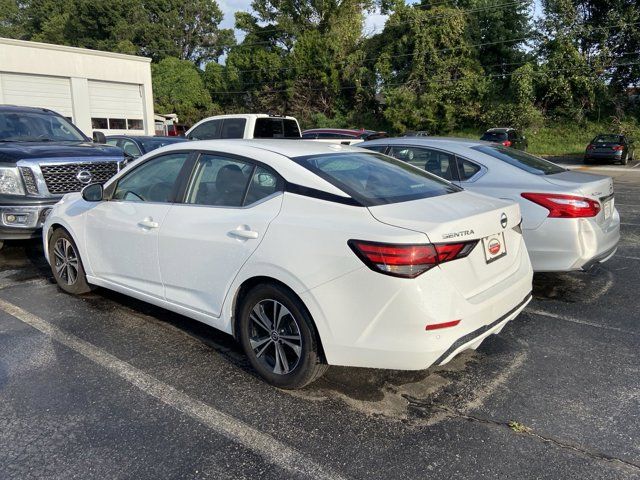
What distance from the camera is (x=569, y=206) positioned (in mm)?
4699

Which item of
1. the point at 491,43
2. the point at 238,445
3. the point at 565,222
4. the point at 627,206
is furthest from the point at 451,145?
the point at 491,43

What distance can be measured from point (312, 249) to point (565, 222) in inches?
112

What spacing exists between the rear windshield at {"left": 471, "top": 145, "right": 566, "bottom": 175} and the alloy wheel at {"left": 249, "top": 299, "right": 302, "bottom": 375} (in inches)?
130

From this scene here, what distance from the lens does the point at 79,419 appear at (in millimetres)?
3025

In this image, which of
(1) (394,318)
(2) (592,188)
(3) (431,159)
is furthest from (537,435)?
(3) (431,159)

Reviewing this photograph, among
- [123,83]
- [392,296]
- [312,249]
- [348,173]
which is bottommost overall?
[392,296]

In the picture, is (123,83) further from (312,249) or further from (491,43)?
(312,249)

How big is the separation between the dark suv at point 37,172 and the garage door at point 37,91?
20.5 metres

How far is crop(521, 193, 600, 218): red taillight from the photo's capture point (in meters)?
4.69

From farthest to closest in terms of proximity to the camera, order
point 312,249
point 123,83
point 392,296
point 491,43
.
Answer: point 491,43 < point 123,83 < point 312,249 < point 392,296

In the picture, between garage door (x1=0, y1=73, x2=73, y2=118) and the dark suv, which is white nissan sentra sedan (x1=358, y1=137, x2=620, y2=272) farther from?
garage door (x1=0, y1=73, x2=73, y2=118)

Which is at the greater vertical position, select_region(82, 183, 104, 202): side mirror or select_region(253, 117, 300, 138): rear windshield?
select_region(253, 117, 300, 138): rear windshield

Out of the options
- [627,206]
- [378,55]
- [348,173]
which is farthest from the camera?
[378,55]

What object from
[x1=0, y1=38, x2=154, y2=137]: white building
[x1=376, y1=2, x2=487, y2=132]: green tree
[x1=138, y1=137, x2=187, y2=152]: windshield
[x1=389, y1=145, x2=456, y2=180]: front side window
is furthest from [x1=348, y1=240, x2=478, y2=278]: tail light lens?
[x1=376, y1=2, x2=487, y2=132]: green tree
